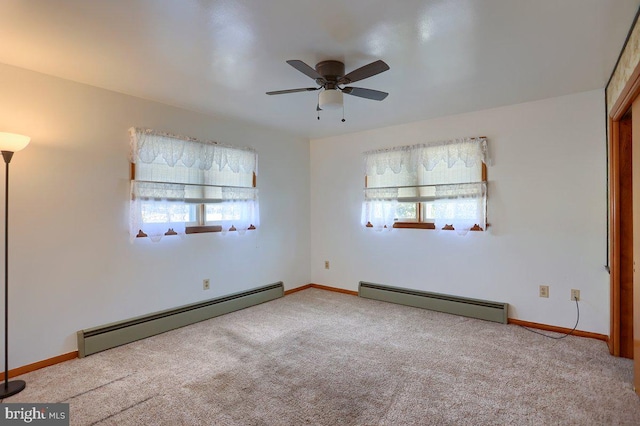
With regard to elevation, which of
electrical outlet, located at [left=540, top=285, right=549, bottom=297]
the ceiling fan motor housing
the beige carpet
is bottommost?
the beige carpet

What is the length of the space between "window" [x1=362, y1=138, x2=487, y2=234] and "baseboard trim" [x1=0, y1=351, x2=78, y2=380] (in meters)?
3.53

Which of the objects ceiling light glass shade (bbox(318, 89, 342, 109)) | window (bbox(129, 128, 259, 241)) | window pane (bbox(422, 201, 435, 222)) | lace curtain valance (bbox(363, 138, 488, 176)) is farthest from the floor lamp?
window pane (bbox(422, 201, 435, 222))

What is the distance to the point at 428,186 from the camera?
412 centimetres

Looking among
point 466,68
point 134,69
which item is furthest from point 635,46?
point 134,69

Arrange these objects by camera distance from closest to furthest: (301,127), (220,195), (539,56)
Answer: (539,56), (220,195), (301,127)

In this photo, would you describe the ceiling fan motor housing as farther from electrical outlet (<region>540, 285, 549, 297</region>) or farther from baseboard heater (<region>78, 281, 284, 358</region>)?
electrical outlet (<region>540, 285, 549, 297</region>)

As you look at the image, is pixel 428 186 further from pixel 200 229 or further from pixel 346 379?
pixel 200 229

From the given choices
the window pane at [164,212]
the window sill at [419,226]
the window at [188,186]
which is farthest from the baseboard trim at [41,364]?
the window sill at [419,226]

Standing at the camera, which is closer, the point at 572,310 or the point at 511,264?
the point at 572,310

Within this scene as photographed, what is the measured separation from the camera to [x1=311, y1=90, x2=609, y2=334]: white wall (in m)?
3.17

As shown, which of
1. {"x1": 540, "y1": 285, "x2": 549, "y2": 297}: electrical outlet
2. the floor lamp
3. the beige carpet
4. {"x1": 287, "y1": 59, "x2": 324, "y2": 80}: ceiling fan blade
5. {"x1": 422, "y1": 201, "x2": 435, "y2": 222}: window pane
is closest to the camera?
the beige carpet

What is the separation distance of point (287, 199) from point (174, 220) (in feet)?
5.84

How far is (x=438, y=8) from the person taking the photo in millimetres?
1850

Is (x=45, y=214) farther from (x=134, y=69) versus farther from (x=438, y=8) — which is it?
(x=438, y=8)
